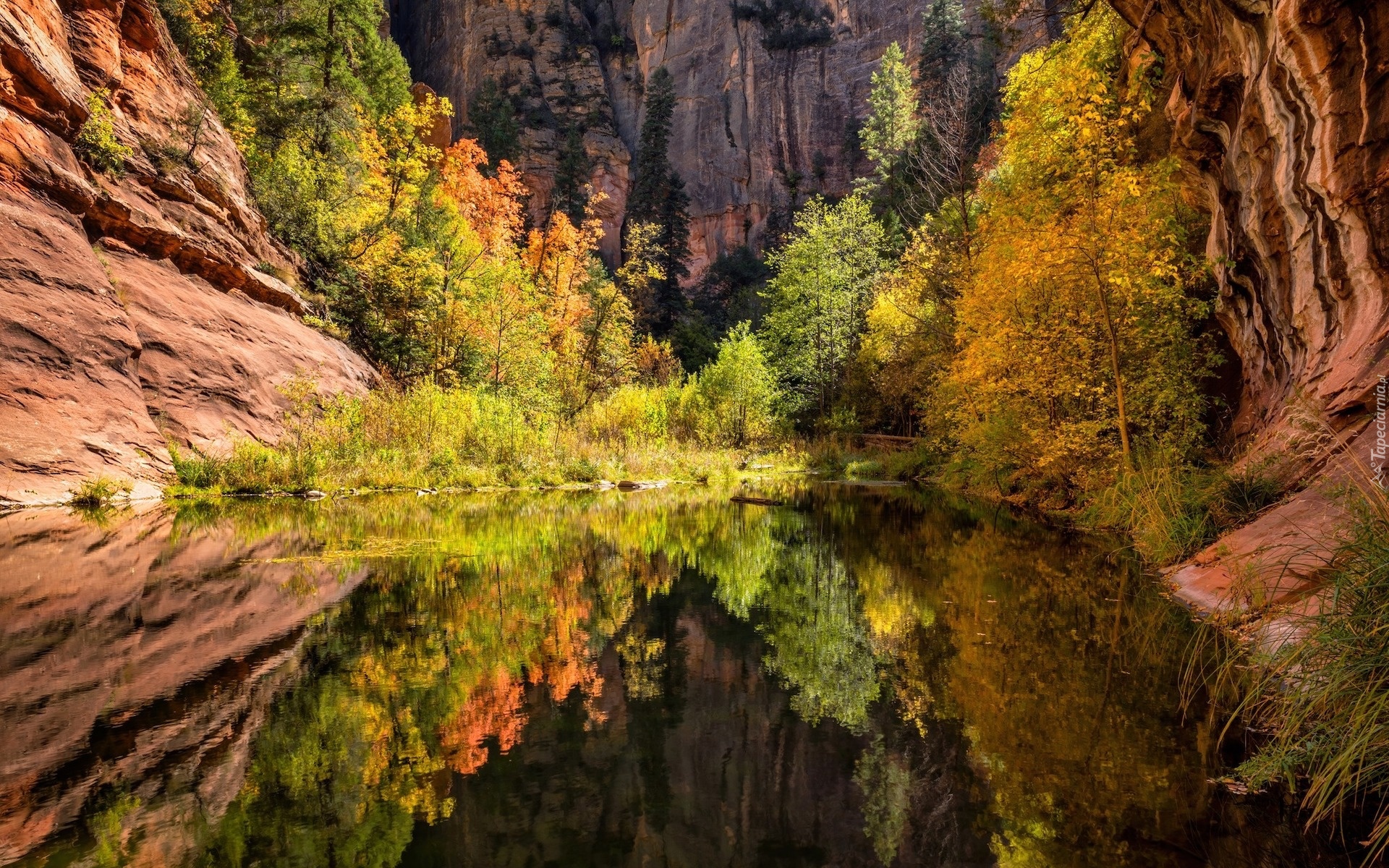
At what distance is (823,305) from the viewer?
31.6 meters

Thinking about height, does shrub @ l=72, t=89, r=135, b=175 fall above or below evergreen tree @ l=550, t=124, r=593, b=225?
below

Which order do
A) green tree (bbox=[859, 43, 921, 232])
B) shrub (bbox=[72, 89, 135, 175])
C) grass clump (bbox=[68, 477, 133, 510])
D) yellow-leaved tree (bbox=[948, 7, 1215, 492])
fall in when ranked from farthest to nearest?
1. green tree (bbox=[859, 43, 921, 232])
2. shrub (bbox=[72, 89, 135, 175])
3. yellow-leaved tree (bbox=[948, 7, 1215, 492])
4. grass clump (bbox=[68, 477, 133, 510])

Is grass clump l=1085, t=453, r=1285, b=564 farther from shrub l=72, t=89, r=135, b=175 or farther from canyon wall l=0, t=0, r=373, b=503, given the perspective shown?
shrub l=72, t=89, r=135, b=175

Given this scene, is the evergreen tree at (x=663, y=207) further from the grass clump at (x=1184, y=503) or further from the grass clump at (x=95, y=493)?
the grass clump at (x=1184, y=503)

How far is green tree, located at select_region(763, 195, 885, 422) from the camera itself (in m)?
31.2

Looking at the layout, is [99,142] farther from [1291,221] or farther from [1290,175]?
[1291,221]

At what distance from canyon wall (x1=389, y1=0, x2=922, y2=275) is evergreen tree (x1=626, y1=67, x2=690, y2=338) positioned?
4.34m

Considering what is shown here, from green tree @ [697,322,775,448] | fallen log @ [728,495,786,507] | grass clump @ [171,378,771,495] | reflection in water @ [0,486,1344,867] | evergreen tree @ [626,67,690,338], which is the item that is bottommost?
reflection in water @ [0,486,1344,867]

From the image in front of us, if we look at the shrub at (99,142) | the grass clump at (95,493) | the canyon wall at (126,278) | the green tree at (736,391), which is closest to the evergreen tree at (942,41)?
the green tree at (736,391)

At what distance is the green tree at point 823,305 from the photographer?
31203mm

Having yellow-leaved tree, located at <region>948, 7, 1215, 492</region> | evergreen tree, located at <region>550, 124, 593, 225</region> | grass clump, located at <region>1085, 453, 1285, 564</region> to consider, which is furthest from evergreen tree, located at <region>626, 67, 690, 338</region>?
grass clump, located at <region>1085, 453, 1285, 564</region>

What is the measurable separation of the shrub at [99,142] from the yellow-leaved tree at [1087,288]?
1664 cm

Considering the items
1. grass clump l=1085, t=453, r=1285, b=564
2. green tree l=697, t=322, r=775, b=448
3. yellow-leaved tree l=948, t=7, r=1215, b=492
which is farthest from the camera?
green tree l=697, t=322, r=775, b=448

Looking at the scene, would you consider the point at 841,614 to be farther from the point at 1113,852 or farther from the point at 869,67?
the point at 869,67
